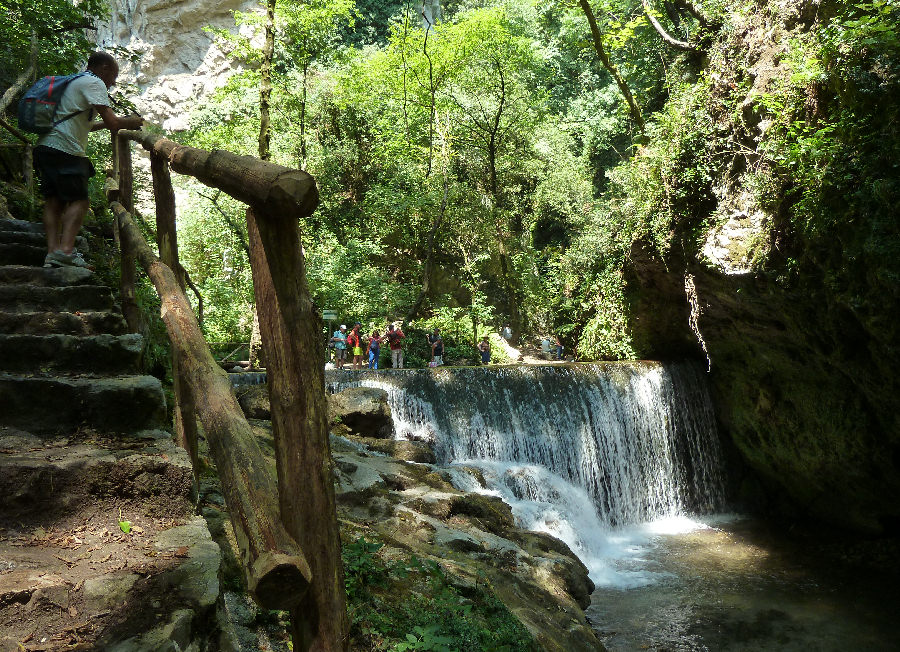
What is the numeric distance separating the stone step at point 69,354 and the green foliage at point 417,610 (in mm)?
1710

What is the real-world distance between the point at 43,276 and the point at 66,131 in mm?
1035

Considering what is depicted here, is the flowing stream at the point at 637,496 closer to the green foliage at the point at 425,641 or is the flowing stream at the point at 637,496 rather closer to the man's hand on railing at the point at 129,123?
the green foliage at the point at 425,641

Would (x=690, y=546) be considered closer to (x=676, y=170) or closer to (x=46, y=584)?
(x=676, y=170)

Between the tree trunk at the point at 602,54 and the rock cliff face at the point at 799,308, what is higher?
the tree trunk at the point at 602,54

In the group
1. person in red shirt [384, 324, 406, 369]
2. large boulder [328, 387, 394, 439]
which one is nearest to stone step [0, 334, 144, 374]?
large boulder [328, 387, 394, 439]

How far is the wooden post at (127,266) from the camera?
3938 mm

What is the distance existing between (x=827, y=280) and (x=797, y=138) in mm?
1777

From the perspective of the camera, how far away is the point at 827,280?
7211 mm

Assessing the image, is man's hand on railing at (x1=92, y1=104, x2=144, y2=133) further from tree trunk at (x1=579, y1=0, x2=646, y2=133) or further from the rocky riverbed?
tree trunk at (x1=579, y1=0, x2=646, y2=133)

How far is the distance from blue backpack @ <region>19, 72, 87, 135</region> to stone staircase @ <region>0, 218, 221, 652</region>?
1442 millimetres

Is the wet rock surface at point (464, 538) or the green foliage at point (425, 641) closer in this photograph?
the green foliage at point (425, 641)

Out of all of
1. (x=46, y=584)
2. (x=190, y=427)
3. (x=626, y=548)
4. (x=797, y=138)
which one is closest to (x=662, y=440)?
(x=626, y=548)

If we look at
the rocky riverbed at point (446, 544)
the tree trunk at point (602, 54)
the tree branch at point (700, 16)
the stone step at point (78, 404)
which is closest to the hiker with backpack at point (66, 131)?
the stone step at point (78, 404)

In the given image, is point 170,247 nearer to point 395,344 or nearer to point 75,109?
point 75,109
